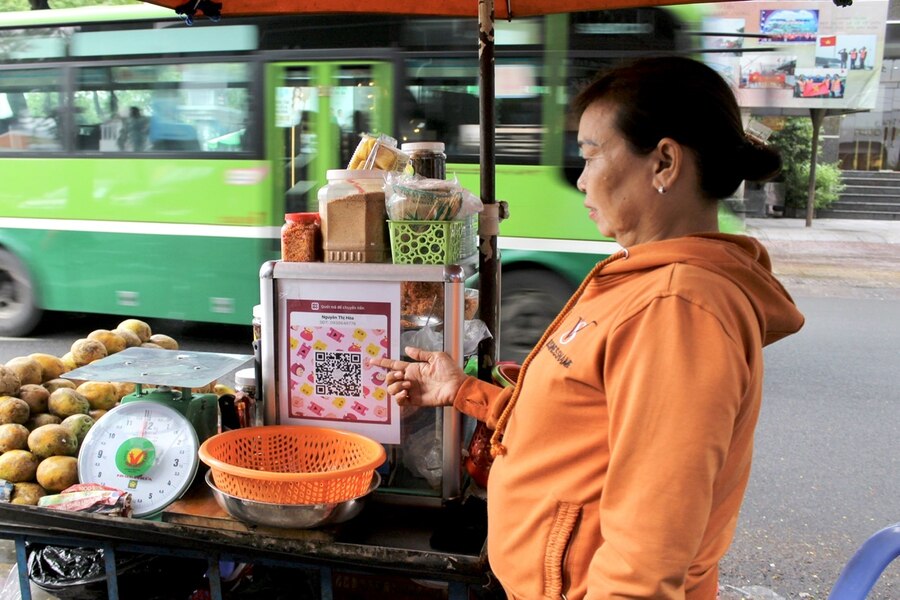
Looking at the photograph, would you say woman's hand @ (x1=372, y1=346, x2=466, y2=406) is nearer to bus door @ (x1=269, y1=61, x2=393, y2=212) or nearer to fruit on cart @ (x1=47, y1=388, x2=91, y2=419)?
fruit on cart @ (x1=47, y1=388, x2=91, y2=419)

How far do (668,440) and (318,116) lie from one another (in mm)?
5526

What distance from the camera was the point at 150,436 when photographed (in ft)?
5.90

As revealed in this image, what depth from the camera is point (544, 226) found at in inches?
230

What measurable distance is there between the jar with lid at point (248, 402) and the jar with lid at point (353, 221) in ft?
→ 1.23

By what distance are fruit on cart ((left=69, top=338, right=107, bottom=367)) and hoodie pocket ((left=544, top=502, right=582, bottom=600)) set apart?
68.2 inches

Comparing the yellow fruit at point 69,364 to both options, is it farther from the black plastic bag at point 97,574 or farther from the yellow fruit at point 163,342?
the black plastic bag at point 97,574

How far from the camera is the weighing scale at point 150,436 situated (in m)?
1.76

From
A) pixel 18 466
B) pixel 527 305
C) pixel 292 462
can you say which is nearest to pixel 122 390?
pixel 18 466

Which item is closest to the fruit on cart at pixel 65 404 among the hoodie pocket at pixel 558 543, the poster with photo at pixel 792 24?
the hoodie pocket at pixel 558 543

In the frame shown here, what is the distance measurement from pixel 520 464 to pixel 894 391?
593cm

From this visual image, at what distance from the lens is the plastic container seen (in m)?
1.57

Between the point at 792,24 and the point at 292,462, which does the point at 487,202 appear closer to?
the point at 292,462

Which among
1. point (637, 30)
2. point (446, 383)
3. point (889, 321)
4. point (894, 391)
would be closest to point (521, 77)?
point (637, 30)

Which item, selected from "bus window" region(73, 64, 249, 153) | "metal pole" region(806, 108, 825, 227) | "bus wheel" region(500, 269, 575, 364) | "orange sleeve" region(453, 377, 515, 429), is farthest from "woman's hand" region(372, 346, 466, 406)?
"metal pole" region(806, 108, 825, 227)
